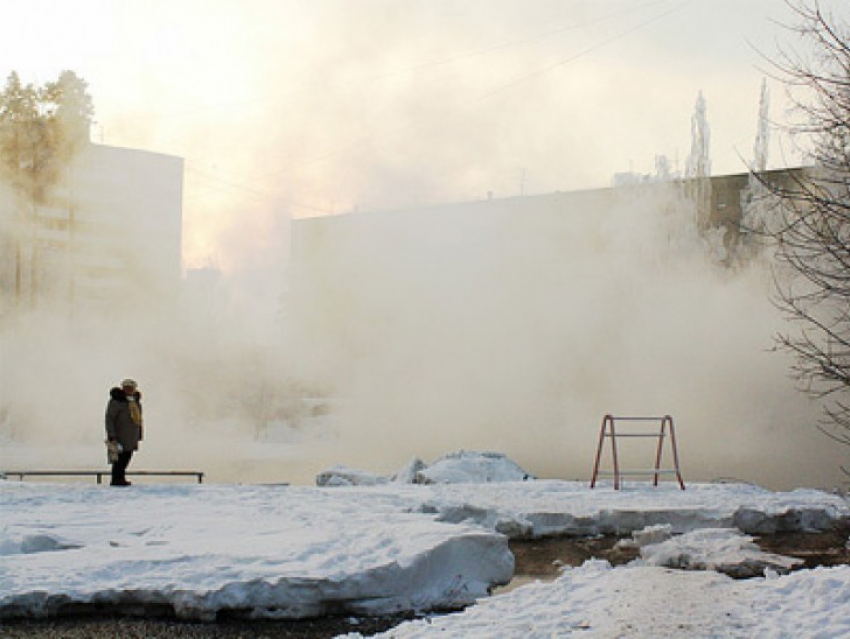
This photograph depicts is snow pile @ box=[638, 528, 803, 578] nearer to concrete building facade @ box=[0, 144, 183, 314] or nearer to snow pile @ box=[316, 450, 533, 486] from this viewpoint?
snow pile @ box=[316, 450, 533, 486]

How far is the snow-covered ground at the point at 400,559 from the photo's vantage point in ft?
19.1

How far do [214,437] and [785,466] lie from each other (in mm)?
17851

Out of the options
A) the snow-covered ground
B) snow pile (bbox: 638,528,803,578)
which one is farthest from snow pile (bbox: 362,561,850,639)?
snow pile (bbox: 638,528,803,578)

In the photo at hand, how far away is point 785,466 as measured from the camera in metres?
26.9

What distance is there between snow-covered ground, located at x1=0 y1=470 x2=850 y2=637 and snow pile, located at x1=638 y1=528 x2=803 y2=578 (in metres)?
0.02

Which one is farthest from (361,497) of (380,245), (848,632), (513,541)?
(380,245)

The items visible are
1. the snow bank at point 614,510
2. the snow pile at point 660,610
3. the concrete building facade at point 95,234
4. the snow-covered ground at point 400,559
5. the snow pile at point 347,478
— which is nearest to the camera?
the snow pile at point 660,610

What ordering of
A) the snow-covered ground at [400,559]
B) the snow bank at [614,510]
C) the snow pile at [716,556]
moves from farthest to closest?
the snow bank at [614,510]
the snow pile at [716,556]
the snow-covered ground at [400,559]

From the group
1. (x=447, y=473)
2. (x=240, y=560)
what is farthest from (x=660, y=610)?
(x=447, y=473)

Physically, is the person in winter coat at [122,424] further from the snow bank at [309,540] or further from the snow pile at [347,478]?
the snow pile at [347,478]

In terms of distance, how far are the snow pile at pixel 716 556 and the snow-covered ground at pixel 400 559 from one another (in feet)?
0.07

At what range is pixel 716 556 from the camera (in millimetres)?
8797

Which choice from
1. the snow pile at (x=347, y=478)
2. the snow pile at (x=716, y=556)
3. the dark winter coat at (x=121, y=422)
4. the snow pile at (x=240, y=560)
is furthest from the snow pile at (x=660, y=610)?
the snow pile at (x=347, y=478)

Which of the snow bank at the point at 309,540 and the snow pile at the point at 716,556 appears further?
the snow pile at the point at 716,556
